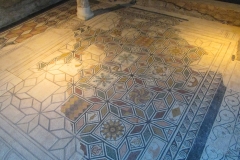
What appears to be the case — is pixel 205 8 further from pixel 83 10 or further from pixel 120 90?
pixel 120 90

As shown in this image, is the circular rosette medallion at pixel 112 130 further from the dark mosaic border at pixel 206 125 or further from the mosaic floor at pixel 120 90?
the dark mosaic border at pixel 206 125

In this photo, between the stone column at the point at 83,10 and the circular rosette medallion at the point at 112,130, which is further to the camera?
the stone column at the point at 83,10

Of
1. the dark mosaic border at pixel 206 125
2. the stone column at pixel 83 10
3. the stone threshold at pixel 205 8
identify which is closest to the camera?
the dark mosaic border at pixel 206 125

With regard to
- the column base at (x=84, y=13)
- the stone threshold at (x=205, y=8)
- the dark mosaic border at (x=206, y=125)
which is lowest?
the dark mosaic border at (x=206, y=125)

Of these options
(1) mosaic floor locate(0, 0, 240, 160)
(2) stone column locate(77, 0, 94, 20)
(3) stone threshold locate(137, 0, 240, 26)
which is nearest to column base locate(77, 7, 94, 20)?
(2) stone column locate(77, 0, 94, 20)

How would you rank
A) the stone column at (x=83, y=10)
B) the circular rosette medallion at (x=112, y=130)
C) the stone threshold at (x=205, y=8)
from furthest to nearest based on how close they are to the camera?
the stone column at (x=83, y=10), the stone threshold at (x=205, y=8), the circular rosette medallion at (x=112, y=130)

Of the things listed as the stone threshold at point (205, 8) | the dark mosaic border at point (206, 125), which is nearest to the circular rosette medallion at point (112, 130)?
the dark mosaic border at point (206, 125)

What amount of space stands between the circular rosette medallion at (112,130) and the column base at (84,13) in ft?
6.93

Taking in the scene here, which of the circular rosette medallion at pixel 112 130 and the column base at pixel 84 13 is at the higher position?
the column base at pixel 84 13

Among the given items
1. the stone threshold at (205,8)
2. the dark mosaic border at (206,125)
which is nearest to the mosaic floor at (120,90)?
the dark mosaic border at (206,125)

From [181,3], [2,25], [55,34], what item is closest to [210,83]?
[181,3]

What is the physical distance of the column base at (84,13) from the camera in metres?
3.30

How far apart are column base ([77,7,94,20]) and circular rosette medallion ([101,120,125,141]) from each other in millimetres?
2111

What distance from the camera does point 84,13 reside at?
130 inches
